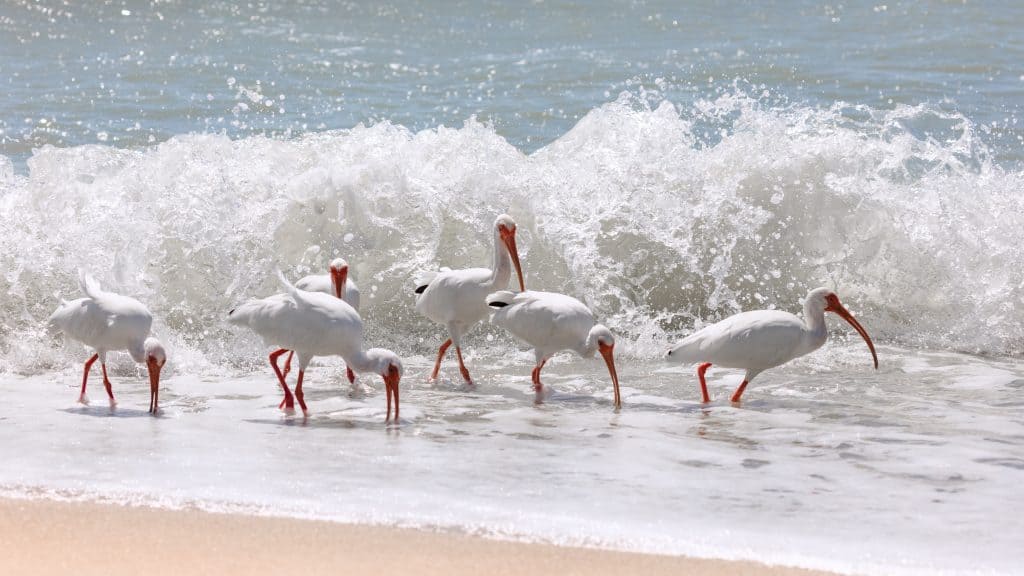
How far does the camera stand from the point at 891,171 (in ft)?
35.7

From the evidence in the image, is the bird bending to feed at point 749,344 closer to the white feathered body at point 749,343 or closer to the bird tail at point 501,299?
the white feathered body at point 749,343

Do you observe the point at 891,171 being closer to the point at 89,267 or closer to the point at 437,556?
the point at 89,267

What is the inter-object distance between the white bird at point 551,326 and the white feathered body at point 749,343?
47 cm

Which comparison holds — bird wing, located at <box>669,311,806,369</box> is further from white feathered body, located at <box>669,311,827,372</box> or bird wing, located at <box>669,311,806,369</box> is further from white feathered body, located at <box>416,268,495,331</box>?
white feathered body, located at <box>416,268,495,331</box>

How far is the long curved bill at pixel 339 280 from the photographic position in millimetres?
8055

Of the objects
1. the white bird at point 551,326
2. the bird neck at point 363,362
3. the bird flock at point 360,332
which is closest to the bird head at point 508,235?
the bird flock at point 360,332

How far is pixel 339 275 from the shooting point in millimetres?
8062

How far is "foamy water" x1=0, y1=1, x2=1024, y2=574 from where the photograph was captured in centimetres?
523

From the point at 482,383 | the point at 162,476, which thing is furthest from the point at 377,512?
the point at 482,383

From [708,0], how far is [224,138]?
38.3ft

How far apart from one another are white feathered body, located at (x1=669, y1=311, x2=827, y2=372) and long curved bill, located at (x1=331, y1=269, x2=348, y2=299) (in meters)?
2.02

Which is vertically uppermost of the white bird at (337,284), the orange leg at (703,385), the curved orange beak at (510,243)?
the curved orange beak at (510,243)

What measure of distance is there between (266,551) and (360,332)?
2.93 m


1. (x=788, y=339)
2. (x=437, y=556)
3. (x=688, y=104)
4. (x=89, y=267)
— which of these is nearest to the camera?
(x=437, y=556)
